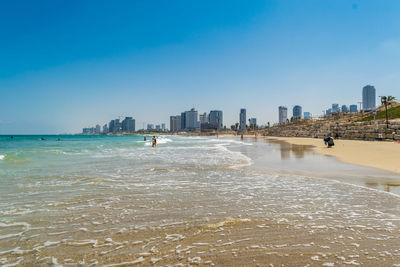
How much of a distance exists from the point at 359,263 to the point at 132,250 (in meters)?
3.73

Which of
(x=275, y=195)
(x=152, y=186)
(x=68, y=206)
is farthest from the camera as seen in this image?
(x=152, y=186)

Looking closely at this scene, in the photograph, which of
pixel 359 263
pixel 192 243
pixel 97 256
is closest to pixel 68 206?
pixel 97 256

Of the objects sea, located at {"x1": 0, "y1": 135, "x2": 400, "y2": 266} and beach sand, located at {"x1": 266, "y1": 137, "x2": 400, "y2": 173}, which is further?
beach sand, located at {"x1": 266, "y1": 137, "x2": 400, "y2": 173}

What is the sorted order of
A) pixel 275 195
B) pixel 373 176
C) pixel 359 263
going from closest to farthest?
pixel 359 263 < pixel 275 195 < pixel 373 176

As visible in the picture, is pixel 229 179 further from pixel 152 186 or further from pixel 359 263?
pixel 359 263

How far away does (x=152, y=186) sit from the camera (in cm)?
932

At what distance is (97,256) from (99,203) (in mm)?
3505

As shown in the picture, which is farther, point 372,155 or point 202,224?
point 372,155

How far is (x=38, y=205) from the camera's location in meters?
6.96

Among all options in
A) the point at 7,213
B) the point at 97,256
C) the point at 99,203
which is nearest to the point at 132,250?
the point at 97,256

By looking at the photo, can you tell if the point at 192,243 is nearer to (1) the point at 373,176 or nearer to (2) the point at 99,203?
(2) the point at 99,203

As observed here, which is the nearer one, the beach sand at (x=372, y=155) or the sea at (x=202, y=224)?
the sea at (x=202, y=224)

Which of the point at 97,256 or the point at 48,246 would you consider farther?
the point at 48,246

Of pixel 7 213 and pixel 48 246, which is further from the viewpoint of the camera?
pixel 7 213
